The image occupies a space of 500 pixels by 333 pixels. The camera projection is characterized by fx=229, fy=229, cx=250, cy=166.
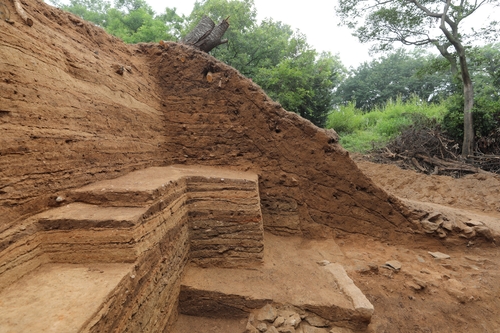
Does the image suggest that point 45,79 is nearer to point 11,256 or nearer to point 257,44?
point 11,256

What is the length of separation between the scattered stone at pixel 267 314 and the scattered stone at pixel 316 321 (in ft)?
1.10

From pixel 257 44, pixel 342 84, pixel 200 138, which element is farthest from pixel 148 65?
pixel 342 84

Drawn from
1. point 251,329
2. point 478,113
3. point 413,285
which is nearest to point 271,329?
point 251,329

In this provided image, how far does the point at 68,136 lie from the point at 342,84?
29.5 m

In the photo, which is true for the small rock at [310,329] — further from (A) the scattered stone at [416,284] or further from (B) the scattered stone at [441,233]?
(B) the scattered stone at [441,233]

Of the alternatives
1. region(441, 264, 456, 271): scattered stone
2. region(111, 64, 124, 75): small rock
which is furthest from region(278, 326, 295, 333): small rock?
region(111, 64, 124, 75): small rock

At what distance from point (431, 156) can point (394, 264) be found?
7.00 meters

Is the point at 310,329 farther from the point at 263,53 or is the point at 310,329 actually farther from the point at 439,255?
the point at 263,53

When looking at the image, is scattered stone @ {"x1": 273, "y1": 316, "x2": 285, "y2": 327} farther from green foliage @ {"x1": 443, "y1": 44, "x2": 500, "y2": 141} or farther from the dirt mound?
green foliage @ {"x1": 443, "y1": 44, "x2": 500, "y2": 141}

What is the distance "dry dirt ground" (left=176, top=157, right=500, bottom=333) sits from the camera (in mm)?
2691

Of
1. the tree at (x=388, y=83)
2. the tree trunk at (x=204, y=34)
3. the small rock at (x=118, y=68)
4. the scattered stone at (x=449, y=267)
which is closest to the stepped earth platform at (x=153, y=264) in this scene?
the small rock at (x=118, y=68)

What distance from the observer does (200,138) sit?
Result: 12.8ft

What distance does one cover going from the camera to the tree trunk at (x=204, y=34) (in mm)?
4828

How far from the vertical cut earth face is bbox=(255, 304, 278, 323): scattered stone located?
157 cm
